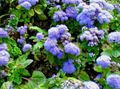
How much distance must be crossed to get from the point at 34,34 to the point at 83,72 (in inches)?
29.4

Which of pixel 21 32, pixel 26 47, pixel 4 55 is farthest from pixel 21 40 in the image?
pixel 4 55

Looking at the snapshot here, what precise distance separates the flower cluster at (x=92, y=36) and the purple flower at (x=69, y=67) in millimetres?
217

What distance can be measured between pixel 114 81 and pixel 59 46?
494mm

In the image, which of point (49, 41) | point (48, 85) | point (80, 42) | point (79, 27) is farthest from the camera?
point (79, 27)

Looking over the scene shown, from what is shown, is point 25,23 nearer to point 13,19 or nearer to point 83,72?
point 13,19

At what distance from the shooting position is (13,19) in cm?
360

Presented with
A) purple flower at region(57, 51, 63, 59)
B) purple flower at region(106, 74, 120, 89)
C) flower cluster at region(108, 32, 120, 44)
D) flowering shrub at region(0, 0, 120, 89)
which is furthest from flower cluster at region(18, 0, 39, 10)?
purple flower at region(106, 74, 120, 89)

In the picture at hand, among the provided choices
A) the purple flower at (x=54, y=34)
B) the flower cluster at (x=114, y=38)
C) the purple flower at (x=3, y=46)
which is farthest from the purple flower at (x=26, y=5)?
the flower cluster at (x=114, y=38)

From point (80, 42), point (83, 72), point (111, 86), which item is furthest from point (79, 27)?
point (111, 86)

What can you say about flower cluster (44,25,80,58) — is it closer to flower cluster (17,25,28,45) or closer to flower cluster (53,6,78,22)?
flower cluster (53,6,78,22)

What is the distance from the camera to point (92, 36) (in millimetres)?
3066

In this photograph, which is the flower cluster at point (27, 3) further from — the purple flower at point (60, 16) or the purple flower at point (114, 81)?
the purple flower at point (114, 81)

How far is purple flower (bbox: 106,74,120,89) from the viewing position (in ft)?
9.01

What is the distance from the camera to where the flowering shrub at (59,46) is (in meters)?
2.90
